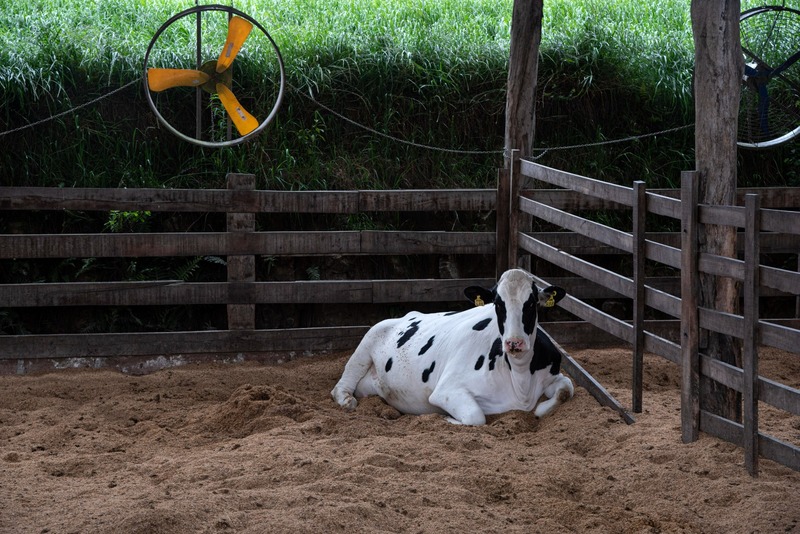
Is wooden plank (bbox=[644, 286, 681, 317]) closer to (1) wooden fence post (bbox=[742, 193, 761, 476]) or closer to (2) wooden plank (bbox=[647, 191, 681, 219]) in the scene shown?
(2) wooden plank (bbox=[647, 191, 681, 219])

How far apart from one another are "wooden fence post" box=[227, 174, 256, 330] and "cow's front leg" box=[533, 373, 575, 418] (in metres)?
3.28

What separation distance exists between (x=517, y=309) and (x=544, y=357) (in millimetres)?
503

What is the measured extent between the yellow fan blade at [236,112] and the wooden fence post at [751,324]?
4.94 meters

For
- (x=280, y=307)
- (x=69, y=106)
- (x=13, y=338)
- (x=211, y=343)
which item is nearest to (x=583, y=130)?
(x=280, y=307)

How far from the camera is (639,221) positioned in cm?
587

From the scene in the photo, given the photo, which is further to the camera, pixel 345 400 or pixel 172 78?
pixel 172 78

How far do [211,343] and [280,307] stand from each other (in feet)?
3.53

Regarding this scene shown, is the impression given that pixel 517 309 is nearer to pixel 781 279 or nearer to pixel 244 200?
pixel 781 279

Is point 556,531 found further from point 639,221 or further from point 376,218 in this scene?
point 376,218

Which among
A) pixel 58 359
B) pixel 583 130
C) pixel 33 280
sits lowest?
pixel 58 359

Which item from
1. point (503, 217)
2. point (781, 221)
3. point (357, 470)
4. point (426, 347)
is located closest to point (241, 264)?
point (426, 347)

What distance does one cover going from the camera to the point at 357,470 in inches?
200

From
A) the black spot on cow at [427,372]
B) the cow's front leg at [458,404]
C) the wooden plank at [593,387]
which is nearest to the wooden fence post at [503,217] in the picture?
the wooden plank at [593,387]

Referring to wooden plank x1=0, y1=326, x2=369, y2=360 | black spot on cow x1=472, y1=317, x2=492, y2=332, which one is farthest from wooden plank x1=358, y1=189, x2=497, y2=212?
black spot on cow x1=472, y1=317, x2=492, y2=332
